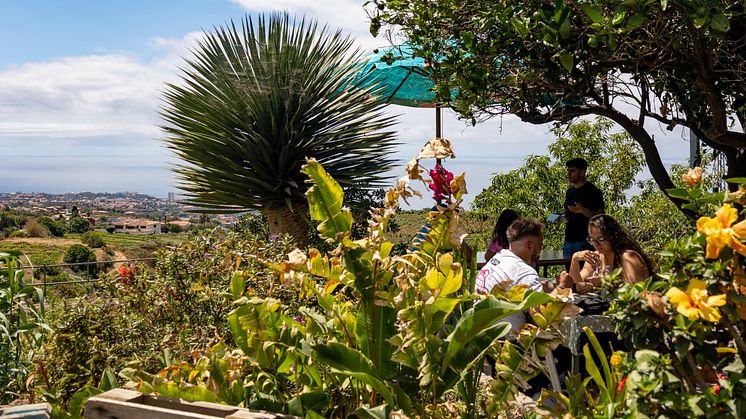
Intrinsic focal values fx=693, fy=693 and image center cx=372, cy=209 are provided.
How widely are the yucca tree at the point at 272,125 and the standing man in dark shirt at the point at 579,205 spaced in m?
3.69

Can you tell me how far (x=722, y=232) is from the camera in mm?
1352

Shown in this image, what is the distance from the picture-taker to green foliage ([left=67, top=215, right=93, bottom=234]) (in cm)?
2581

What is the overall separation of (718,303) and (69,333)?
8.65ft

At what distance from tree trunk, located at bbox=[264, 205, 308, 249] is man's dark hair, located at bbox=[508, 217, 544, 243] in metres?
5.13

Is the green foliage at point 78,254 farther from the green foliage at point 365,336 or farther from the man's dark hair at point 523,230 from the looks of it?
the green foliage at point 365,336

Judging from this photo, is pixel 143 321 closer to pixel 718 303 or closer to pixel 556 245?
pixel 718 303

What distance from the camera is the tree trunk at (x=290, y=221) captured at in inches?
348

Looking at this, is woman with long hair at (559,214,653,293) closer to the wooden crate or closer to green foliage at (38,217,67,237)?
the wooden crate

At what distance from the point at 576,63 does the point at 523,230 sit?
1.57m

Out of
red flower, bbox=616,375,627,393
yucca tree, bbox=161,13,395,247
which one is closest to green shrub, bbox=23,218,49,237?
yucca tree, bbox=161,13,395,247

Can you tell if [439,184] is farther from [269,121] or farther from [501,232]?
[269,121]

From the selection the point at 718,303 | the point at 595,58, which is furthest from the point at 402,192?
the point at 595,58

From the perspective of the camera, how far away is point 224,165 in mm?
9289

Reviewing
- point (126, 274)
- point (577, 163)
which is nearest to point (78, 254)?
point (577, 163)
